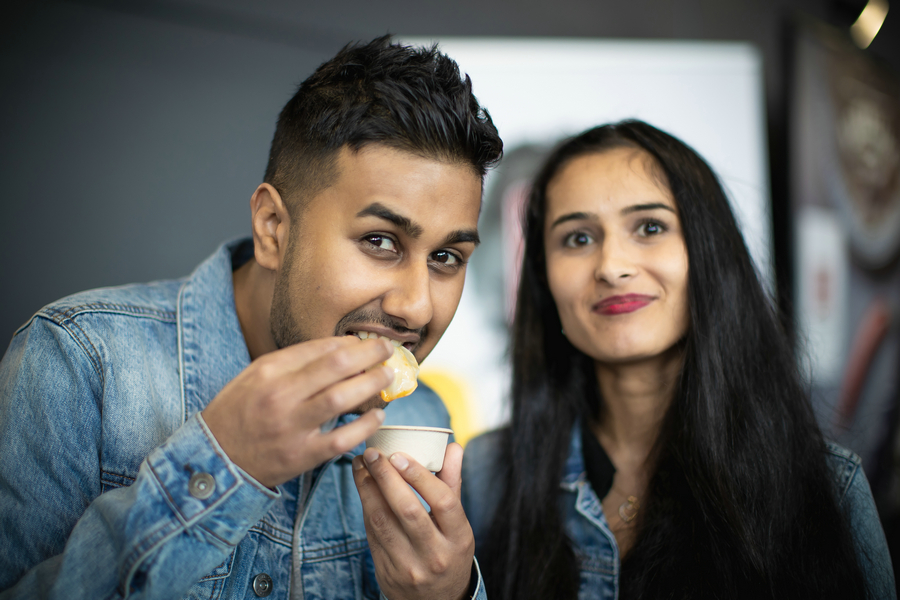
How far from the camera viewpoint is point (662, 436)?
1912 millimetres

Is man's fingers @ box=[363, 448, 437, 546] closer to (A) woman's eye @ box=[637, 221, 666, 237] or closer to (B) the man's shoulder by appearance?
(B) the man's shoulder

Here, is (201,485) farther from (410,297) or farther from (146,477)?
(410,297)

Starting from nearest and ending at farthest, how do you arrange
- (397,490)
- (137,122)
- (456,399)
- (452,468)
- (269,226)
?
(397,490), (452,468), (269,226), (137,122), (456,399)

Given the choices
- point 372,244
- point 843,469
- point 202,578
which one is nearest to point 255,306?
point 372,244

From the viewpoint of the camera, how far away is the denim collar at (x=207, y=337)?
1.52m

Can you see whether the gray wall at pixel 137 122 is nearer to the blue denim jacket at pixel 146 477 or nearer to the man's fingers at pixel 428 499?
the blue denim jacket at pixel 146 477

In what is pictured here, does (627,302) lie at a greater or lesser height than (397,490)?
greater

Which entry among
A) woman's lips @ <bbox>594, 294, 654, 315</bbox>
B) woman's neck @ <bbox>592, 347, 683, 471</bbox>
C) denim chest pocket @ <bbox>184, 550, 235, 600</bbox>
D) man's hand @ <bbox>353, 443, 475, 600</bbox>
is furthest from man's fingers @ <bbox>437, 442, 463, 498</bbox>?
woman's neck @ <bbox>592, 347, 683, 471</bbox>

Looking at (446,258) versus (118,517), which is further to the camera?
(446,258)

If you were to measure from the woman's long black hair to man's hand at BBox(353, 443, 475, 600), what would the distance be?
561mm

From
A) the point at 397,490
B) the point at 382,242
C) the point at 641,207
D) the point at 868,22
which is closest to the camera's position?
the point at 397,490

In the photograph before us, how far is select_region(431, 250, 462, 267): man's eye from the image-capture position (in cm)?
159

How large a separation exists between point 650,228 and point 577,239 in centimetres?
25

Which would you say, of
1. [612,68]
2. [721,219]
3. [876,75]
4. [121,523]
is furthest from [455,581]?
[876,75]
